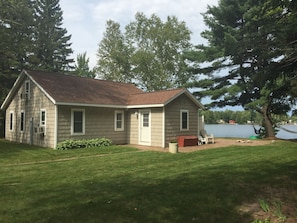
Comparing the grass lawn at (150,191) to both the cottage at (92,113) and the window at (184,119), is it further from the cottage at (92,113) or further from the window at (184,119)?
the window at (184,119)

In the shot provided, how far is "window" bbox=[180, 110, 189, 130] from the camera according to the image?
1631 centimetres

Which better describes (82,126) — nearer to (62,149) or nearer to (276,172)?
(62,149)

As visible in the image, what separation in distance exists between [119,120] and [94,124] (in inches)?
73.9

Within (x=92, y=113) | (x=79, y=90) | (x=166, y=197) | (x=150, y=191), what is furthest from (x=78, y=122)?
(x=166, y=197)

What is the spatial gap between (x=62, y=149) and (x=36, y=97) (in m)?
4.41

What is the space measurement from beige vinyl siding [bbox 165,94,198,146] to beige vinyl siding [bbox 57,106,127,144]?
315 centimetres

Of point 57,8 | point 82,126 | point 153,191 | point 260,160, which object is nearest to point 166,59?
point 57,8

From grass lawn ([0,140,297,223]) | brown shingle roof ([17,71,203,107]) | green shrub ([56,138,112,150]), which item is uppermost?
brown shingle roof ([17,71,203,107])

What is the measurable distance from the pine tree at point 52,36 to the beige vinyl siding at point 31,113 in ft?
60.8

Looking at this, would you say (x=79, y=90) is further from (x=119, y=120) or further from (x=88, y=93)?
(x=119, y=120)

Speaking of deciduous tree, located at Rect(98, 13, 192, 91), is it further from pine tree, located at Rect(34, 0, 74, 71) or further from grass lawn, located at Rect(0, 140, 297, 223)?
grass lawn, located at Rect(0, 140, 297, 223)

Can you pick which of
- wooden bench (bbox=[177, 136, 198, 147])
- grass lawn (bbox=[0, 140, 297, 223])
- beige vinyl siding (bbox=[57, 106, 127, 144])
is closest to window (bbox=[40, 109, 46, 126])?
beige vinyl siding (bbox=[57, 106, 127, 144])

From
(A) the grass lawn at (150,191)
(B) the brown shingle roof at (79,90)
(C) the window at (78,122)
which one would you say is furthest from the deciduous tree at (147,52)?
(A) the grass lawn at (150,191)

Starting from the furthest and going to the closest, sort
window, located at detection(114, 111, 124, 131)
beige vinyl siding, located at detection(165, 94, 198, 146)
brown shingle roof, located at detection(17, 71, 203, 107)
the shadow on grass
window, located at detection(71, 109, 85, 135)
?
window, located at detection(114, 111, 124, 131)
beige vinyl siding, located at detection(165, 94, 198, 146)
brown shingle roof, located at detection(17, 71, 203, 107)
window, located at detection(71, 109, 85, 135)
the shadow on grass
